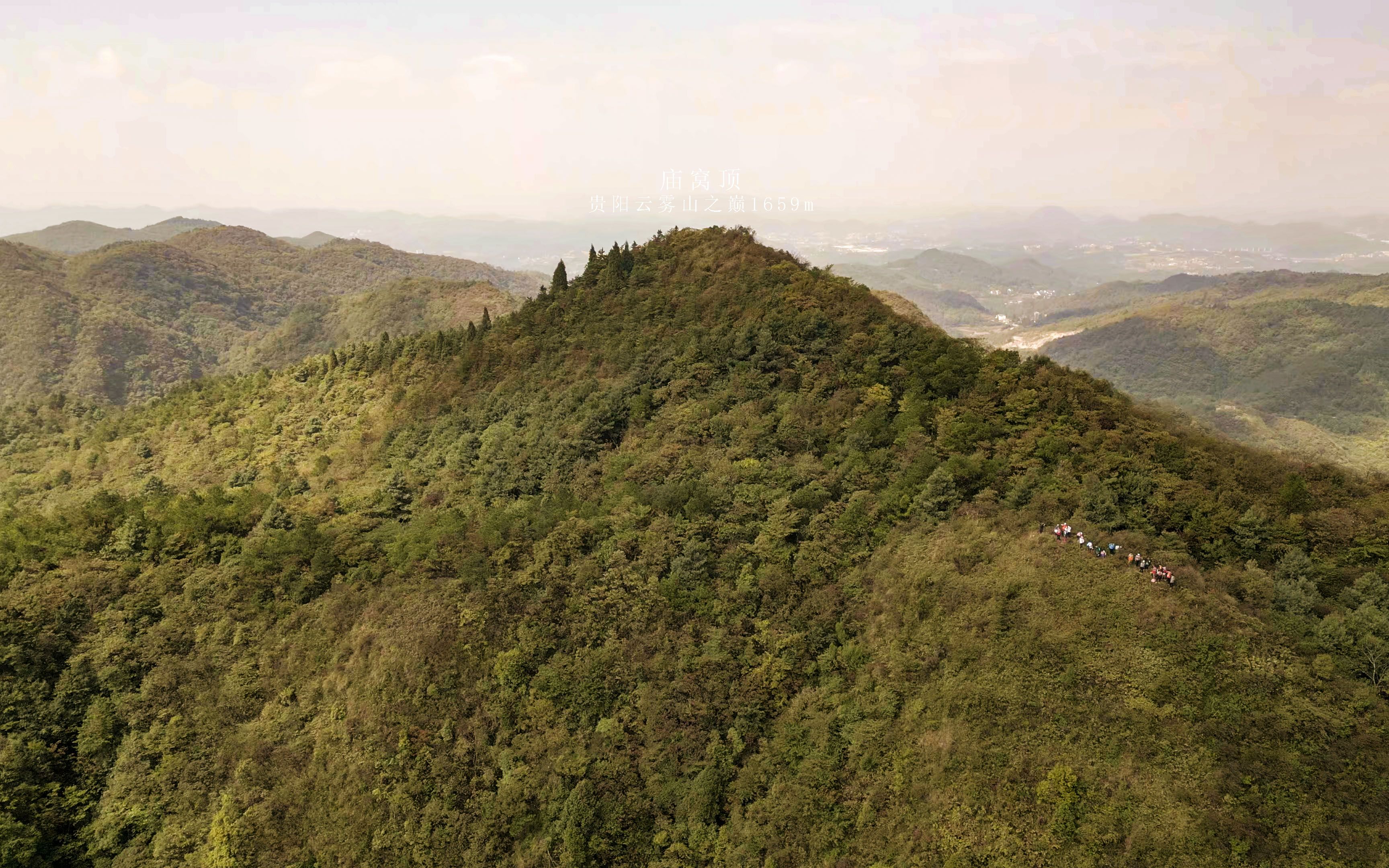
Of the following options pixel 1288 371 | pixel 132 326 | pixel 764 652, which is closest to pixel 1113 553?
pixel 764 652

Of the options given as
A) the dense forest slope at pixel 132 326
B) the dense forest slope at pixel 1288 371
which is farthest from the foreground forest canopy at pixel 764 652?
the dense forest slope at pixel 1288 371

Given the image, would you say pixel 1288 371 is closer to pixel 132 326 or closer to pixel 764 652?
pixel 764 652

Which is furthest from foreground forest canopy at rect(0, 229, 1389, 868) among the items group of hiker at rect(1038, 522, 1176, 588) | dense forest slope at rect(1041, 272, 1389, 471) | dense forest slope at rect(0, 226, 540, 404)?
dense forest slope at rect(1041, 272, 1389, 471)

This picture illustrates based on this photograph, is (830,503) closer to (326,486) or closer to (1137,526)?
(1137,526)

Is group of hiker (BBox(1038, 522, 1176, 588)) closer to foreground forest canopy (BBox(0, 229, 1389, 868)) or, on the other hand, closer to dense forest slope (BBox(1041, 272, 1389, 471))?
foreground forest canopy (BBox(0, 229, 1389, 868))

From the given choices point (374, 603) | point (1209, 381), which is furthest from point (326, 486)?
point (1209, 381)

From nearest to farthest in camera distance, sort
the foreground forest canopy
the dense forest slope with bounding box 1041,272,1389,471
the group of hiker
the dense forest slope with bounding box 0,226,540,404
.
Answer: the foreground forest canopy < the group of hiker < the dense forest slope with bounding box 1041,272,1389,471 < the dense forest slope with bounding box 0,226,540,404

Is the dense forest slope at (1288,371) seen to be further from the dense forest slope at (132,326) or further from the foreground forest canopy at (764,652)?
the dense forest slope at (132,326)
